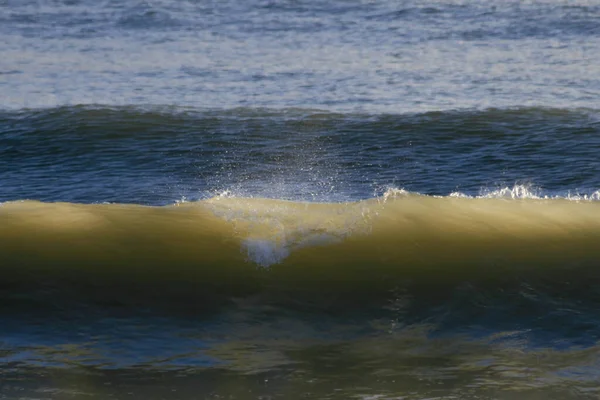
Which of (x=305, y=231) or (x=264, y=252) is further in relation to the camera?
(x=305, y=231)

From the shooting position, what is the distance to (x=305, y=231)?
7.42 meters

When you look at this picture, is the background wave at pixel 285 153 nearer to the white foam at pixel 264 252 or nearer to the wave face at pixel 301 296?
the wave face at pixel 301 296

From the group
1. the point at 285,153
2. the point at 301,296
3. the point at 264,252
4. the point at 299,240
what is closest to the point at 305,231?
the point at 299,240

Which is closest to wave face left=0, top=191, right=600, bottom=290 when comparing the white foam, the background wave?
the white foam

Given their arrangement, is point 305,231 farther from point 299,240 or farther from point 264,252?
point 264,252

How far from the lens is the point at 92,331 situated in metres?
6.18

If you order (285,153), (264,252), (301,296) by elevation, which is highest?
(285,153)

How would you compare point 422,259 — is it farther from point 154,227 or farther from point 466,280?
point 154,227

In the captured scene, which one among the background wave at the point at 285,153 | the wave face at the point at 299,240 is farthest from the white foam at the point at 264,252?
the background wave at the point at 285,153

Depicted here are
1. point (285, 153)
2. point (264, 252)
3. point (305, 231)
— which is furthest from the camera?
point (285, 153)

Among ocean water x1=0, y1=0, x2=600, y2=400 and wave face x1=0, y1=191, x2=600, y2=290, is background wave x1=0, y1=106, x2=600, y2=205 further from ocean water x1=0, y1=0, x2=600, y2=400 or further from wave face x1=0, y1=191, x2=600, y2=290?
wave face x1=0, y1=191, x2=600, y2=290

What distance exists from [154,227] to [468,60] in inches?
408

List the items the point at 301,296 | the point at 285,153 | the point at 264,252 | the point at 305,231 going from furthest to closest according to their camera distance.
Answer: the point at 285,153, the point at 305,231, the point at 264,252, the point at 301,296

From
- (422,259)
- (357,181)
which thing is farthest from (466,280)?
(357,181)
